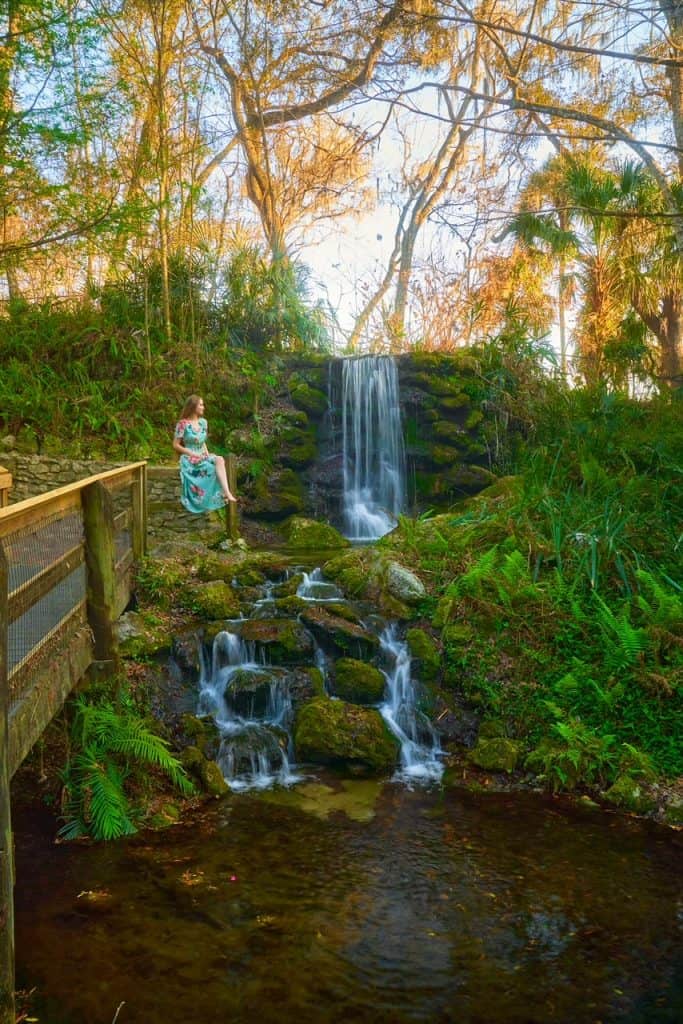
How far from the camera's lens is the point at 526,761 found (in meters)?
5.76

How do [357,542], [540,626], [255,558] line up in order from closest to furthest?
[540,626] → [255,558] → [357,542]

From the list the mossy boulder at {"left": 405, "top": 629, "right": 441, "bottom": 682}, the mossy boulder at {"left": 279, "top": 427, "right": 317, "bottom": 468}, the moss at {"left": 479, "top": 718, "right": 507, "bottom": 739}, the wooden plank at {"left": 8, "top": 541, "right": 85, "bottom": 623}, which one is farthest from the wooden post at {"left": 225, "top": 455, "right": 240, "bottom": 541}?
the moss at {"left": 479, "top": 718, "right": 507, "bottom": 739}

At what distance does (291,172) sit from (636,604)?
16585 mm

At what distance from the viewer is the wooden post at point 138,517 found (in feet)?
25.4

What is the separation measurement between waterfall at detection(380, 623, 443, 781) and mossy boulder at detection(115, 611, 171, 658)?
2.00 meters

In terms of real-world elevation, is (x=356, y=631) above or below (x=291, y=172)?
below

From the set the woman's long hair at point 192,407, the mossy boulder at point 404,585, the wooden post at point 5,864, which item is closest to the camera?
the wooden post at point 5,864

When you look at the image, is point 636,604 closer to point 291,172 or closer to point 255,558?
point 255,558

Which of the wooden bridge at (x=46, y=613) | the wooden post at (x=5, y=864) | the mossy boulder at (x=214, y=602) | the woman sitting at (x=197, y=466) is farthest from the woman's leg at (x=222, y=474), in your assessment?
the wooden post at (x=5, y=864)

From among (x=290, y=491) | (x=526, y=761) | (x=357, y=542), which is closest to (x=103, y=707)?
(x=526, y=761)

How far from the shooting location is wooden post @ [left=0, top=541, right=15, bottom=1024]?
2.76 meters

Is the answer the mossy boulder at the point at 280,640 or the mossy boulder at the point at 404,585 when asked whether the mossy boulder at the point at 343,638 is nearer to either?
the mossy boulder at the point at 280,640

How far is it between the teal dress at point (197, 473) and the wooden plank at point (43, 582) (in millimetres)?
4054

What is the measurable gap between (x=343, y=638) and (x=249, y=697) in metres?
1.09
